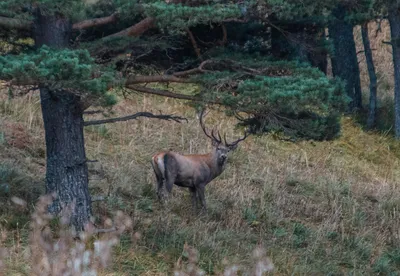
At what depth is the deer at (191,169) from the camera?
11773mm

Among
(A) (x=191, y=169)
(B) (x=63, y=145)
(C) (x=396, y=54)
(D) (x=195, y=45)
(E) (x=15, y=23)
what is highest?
(E) (x=15, y=23)

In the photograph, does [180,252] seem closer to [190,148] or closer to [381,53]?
[190,148]

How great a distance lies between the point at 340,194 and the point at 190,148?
2.71m

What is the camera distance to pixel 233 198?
12.8m

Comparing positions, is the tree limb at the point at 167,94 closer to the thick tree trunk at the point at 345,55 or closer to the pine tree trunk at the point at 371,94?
the pine tree trunk at the point at 371,94

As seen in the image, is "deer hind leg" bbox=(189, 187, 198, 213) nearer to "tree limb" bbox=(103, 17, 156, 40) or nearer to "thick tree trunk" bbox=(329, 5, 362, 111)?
"tree limb" bbox=(103, 17, 156, 40)

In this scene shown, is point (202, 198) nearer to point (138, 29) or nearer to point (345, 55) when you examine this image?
point (138, 29)

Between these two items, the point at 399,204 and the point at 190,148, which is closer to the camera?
the point at 399,204

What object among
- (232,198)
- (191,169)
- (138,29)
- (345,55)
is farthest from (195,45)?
(345,55)

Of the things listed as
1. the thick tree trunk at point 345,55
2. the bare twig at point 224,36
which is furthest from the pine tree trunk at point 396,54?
the bare twig at point 224,36

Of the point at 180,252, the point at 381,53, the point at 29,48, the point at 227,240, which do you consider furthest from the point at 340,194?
the point at 381,53

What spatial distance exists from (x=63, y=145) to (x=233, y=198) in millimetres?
3773

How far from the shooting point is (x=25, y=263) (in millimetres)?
8477

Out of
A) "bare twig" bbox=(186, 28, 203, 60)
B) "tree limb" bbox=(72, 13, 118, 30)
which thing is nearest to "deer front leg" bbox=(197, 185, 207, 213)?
"bare twig" bbox=(186, 28, 203, 60)
